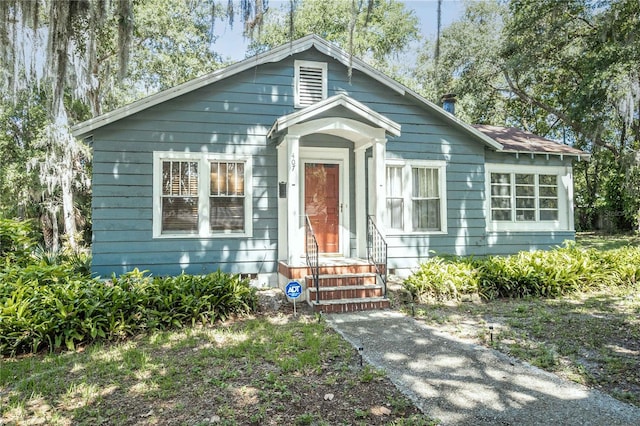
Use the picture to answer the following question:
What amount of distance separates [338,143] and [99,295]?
5114 mm

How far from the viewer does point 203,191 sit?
7418 millimetres

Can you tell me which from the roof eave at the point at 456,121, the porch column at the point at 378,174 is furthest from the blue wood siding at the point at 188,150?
the roof eave at the point at 456,121

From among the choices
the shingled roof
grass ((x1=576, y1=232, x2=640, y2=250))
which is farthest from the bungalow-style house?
grass ((x1=576, y1=232, x2=640, y2=250))

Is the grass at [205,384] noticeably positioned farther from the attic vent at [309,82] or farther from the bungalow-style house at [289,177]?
the attic vent at [309,82]

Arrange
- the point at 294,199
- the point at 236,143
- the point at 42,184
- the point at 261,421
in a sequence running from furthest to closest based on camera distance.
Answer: the point at 42,184, the point at 236,143, the point at 294,199, the point at 261,421

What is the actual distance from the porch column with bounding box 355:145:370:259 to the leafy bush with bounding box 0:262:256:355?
2566 mm

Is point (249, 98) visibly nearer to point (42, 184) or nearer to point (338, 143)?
point (338, 143)

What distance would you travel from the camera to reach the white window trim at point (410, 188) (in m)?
8.55

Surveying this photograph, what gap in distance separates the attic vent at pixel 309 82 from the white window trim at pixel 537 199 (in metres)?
4.45

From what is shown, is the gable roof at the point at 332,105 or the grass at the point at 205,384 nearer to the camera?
the grass at the point at 205,384

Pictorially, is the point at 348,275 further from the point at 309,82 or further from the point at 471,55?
the point at 471,55

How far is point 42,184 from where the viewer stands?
15.0 m

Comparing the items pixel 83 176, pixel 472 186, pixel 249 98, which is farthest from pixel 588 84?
pixel 83 176

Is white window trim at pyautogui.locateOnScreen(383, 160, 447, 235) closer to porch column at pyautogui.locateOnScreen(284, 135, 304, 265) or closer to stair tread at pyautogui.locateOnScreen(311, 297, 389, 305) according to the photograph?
stair tread at pyautogui.locateOnScreen(311, 297, 389, 305)
